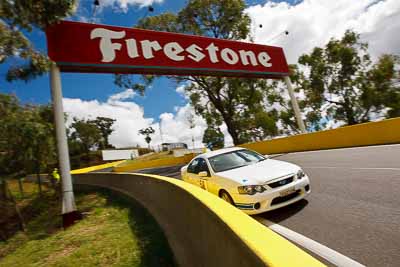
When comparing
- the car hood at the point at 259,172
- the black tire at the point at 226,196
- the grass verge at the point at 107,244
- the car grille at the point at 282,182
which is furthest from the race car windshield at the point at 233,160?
the grass verge at the point at 107,244

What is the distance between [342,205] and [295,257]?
4110mm

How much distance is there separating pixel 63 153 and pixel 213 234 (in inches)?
370

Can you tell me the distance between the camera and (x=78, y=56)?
1188 centimetres

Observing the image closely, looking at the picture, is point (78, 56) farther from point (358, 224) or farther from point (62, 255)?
point (358, 224)

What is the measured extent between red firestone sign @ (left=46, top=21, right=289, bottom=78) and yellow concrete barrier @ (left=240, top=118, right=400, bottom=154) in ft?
16.2

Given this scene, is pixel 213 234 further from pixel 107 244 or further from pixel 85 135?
pixel 85 135

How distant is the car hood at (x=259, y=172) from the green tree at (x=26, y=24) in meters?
7.60

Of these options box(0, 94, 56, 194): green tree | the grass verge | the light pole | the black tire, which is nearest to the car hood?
the black tire

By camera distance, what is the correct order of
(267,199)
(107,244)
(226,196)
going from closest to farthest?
1. (267,199)
2. (226,196)
3. (107,244)

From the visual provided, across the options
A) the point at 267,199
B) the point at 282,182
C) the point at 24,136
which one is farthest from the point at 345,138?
the point at 24,136

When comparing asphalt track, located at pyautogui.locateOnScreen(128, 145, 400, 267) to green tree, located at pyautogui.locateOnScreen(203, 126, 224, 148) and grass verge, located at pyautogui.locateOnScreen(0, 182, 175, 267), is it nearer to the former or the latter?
grass verge, located at pyautogui.locateOnScreen(0, 182, 175, 267)

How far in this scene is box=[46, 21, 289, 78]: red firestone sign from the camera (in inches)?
465

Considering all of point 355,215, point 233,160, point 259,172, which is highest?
point 233,160

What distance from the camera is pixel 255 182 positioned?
5.16 m
